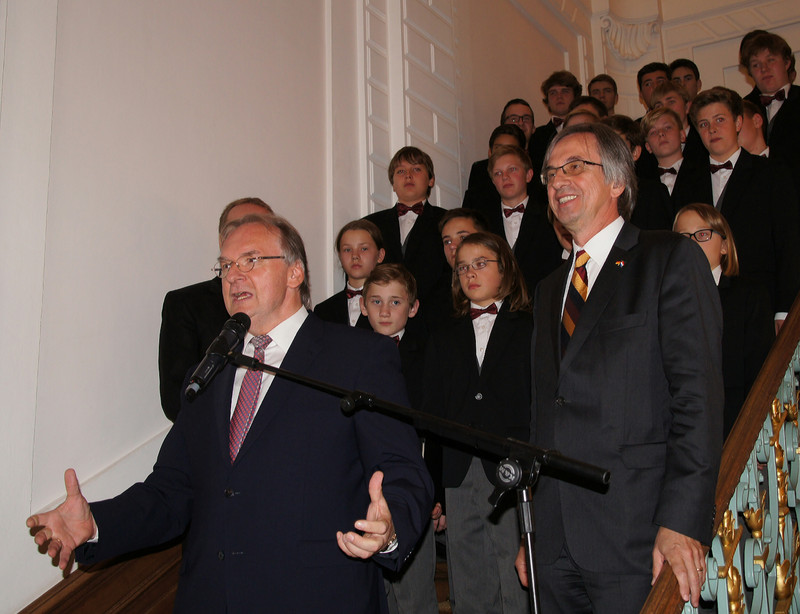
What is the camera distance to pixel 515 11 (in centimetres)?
844

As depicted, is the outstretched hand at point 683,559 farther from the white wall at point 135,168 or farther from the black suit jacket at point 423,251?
the black suit jacket at point 423,251

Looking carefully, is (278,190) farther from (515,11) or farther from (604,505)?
(515,11)

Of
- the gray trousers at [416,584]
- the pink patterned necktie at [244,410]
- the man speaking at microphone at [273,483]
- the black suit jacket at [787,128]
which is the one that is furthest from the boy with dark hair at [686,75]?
the pink patterned necktie at [244,410]

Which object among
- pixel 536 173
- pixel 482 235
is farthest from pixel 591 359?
pixel 536 173

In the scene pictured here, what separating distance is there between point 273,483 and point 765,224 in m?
3.07

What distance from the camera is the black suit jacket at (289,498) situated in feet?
7.05

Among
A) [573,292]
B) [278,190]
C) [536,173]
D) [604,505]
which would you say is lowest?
[604,505]

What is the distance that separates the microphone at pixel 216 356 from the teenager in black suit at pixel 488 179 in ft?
12.0

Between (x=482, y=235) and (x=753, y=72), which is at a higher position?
(x=753, y=72)

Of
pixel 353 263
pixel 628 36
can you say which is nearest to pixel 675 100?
pixel 353 263

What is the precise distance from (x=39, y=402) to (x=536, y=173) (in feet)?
14.2

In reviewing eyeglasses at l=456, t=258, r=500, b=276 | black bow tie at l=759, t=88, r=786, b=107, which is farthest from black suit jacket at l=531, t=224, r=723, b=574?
black bow tie at l=759, t=88, r=786, b=107

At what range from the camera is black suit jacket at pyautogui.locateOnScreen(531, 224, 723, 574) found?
6.55 feet

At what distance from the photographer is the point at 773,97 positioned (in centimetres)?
564
